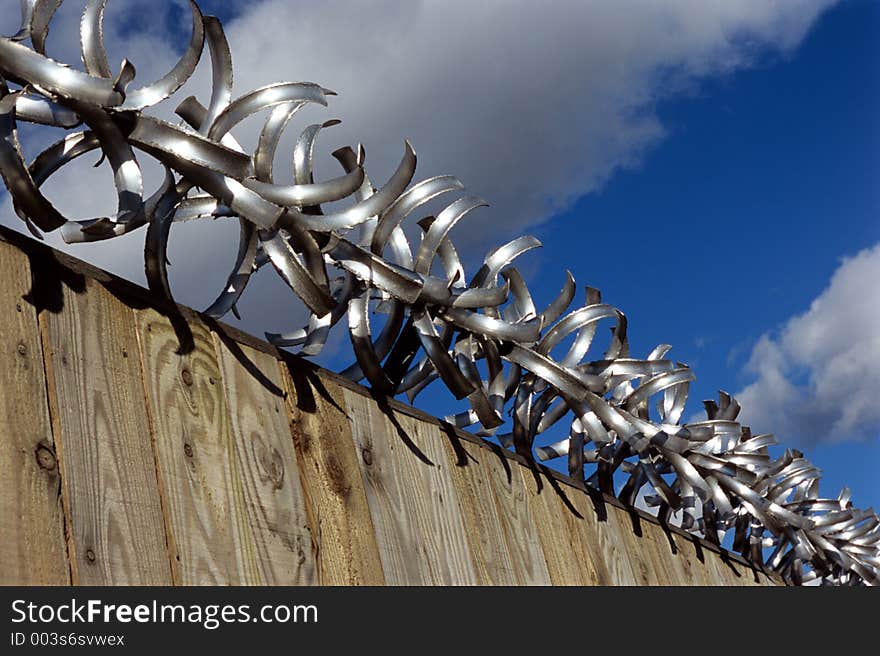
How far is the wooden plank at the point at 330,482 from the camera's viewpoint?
3.16 feet

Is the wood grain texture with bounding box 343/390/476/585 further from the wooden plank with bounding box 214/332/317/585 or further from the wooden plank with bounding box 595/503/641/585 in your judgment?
the wooden plank with bounding box 595/503/641/585

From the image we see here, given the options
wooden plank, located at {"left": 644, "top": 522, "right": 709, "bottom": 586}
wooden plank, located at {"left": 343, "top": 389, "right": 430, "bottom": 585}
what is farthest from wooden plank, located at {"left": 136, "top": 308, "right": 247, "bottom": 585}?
wooden plank, located at {"left": 644, "top": 522, "right": 709, "bottom": 586}

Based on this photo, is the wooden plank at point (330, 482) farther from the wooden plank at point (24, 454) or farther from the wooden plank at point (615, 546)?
the wooden plank at point (615, 546)

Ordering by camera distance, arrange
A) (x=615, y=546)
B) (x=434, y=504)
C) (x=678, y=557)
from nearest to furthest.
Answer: (x=434, y=504), (x=615, y=546), (x=678, y=557)

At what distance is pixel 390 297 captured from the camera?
1.16 m

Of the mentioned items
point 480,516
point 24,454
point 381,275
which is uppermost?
point 381,275

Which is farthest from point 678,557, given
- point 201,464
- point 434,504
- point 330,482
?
point 201,464

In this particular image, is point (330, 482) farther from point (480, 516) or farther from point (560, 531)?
point (560, 531)

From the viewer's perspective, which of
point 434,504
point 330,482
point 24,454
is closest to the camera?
point 24,454

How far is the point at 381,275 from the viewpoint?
1.13 meters

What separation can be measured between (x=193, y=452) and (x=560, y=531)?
64 cm

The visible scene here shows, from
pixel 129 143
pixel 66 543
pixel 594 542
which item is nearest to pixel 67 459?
pixel 66 543

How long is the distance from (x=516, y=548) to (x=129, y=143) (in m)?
0.66
